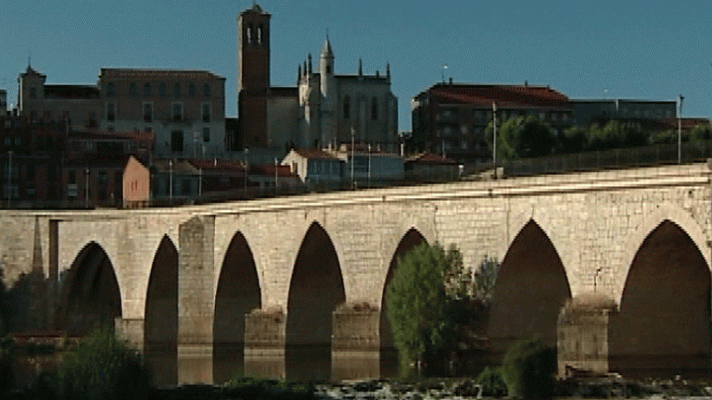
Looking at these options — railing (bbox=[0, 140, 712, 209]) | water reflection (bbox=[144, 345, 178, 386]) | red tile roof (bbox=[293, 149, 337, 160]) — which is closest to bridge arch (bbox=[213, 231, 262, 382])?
water reflection (bbox=[144, 345, 178, 386])

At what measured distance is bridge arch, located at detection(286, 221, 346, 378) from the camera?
248 ft

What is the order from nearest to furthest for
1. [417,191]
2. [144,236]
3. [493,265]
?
[493,265], [417,191], [144,236]

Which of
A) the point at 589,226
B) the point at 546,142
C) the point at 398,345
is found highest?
the point at 546,142

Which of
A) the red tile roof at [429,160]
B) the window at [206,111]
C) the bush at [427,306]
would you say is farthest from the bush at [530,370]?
the window at [206,111]

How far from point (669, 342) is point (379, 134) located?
101 meters

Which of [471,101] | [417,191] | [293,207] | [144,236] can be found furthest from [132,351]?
[471,101]

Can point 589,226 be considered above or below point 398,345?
above

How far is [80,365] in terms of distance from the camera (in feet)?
149

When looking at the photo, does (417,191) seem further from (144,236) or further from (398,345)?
(144,236)

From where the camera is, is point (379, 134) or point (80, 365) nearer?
point (80, 365)

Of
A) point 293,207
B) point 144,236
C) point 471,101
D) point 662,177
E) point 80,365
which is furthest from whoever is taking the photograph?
point 471,101

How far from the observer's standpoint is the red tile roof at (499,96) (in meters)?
145

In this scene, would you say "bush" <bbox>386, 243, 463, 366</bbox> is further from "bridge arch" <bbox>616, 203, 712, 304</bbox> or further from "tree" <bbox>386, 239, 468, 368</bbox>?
"bridge arch" <bbox>616, 203, 712, 304</bbox>

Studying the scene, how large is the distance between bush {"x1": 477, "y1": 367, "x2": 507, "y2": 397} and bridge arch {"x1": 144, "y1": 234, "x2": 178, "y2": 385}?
39625 millimetres
